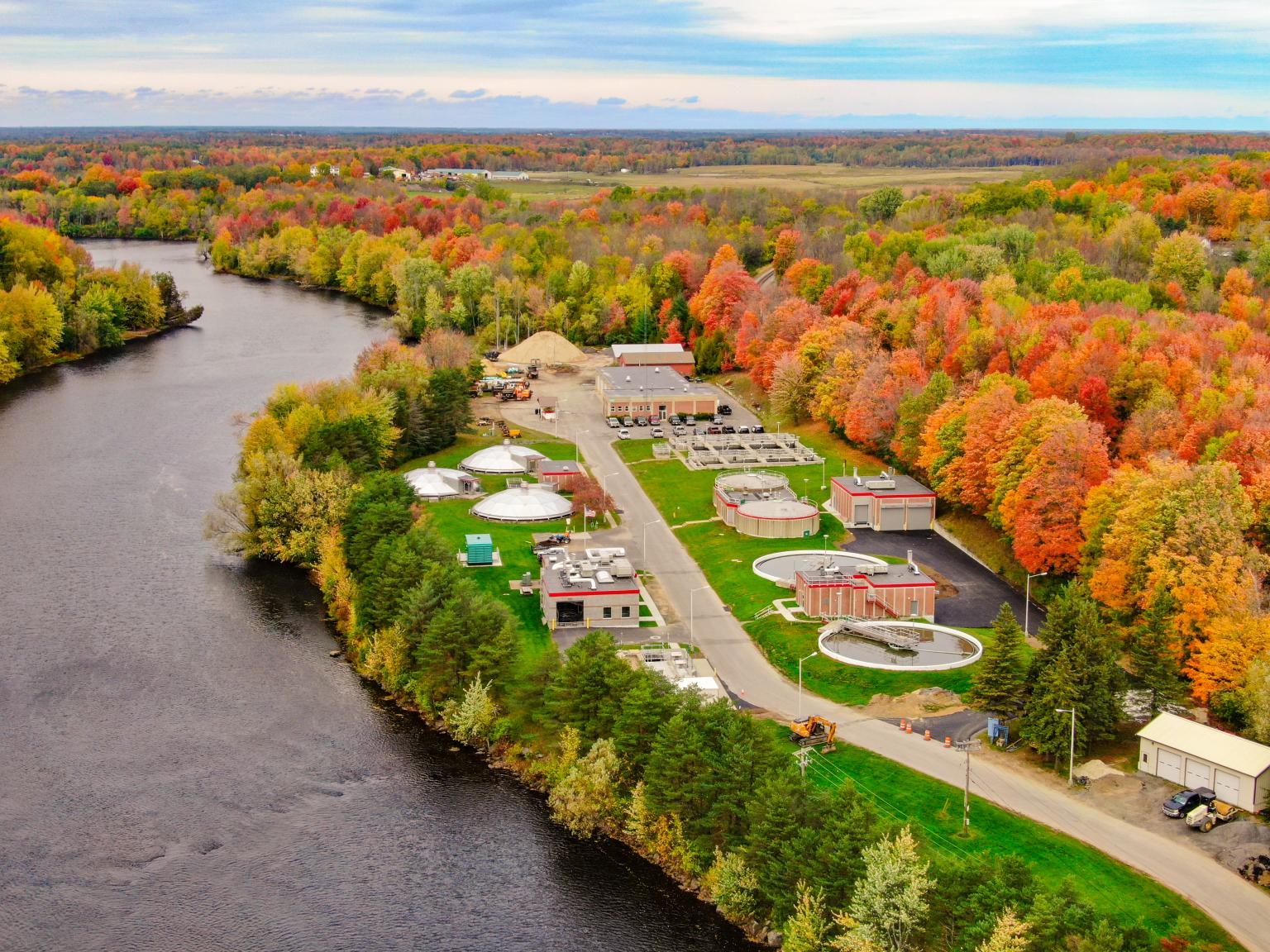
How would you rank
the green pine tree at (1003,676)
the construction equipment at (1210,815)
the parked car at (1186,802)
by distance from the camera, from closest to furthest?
the construction equipment at (1210,815) → the parked car at (1186,802) → the green pine tree at (1003,676)

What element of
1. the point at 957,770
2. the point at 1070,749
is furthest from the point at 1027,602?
the point at 957,770

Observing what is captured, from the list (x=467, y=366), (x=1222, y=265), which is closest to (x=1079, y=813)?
(x=467, y=366)

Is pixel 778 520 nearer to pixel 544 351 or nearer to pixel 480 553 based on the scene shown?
pixel 480 553

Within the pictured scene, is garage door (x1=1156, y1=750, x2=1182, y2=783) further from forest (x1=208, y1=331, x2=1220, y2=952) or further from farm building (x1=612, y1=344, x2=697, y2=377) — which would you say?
farm building (x1=612, y1=344, x2=697, y2=377)

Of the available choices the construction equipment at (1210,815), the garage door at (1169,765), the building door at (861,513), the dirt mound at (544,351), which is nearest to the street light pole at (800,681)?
the garage door at (1169,765)

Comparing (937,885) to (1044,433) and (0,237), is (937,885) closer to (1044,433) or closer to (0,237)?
(1044,433)

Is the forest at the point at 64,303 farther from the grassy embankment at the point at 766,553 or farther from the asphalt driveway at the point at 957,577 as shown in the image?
the asphalt driveway at the point at 957,577

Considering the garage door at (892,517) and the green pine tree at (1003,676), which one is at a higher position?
the green pine tree at (1003,676)
